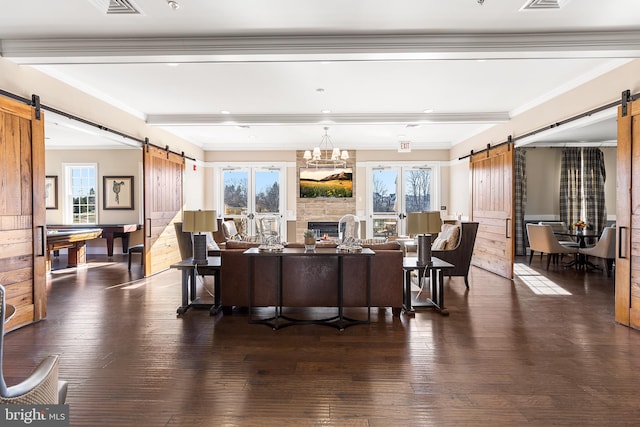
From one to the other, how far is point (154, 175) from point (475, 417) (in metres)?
6.25

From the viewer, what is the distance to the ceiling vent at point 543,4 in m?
2.99

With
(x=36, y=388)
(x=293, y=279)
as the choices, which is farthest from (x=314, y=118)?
(x=36, y=388)

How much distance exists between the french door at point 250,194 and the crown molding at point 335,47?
6.22 m

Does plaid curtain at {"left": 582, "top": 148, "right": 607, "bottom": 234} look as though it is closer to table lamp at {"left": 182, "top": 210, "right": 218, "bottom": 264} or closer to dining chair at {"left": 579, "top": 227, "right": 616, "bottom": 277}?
dining chair at {"left": 579, "top": 227, "right": 616, "bottom": 277}

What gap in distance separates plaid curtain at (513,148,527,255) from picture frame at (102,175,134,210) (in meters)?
9.50

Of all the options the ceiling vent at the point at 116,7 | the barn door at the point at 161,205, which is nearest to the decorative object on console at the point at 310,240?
the ceiling vent at the point at 116,7

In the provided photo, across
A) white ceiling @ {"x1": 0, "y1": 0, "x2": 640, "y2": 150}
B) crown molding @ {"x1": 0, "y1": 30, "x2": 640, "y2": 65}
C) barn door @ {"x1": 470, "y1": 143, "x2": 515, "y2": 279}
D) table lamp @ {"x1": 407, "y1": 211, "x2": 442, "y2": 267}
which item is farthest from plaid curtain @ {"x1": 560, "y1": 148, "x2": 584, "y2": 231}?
table lamp @ {"x1": 407, "y1": 211, "x2": 442, "y2": 267}

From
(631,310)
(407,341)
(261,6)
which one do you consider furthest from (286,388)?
(631,310)

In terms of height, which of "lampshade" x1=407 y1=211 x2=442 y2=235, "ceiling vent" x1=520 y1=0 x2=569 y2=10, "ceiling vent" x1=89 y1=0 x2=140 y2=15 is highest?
"ceiling vent" x1=89 y1=0 x2=140 y2=15

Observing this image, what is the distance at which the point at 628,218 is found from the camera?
377cm

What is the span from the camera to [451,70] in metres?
4.43

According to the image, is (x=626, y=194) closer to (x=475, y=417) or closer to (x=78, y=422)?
(x=475, y=417)

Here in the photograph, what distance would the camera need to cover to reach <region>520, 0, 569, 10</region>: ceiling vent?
2.99 meters

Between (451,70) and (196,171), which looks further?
(196,171)
